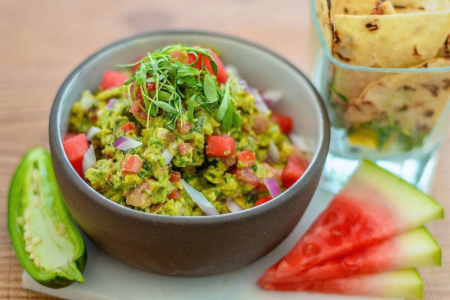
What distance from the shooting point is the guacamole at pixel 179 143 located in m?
1.77

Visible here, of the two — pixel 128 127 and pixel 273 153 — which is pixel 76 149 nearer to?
pixel 128 127

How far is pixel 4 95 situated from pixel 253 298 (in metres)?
1.68

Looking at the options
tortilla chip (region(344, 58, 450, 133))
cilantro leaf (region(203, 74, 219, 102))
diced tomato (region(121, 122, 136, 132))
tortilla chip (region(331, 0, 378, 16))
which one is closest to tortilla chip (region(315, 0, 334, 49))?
tortilla chip (region(331, 0, 378, 16))

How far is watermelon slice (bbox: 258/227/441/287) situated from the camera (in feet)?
6.41

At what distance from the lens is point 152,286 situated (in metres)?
1.93

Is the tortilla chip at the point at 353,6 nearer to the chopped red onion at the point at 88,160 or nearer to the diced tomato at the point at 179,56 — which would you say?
the diced tomato at the point at 179,56

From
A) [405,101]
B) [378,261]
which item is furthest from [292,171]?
[405,101]

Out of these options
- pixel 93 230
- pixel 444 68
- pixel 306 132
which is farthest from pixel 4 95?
pixel 444 68

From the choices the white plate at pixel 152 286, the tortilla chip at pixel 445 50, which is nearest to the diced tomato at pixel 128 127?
the white plate at pixel 152 286

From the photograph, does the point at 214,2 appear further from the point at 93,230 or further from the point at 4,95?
the point at 93,230

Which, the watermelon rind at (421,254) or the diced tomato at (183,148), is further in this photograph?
the watermelon rind at (421,254)

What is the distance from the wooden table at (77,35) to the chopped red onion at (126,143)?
75 cm

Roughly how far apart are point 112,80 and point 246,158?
692mm

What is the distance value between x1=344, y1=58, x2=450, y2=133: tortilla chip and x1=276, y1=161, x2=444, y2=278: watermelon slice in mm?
212
